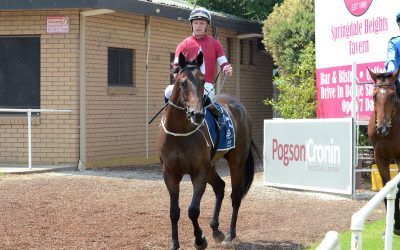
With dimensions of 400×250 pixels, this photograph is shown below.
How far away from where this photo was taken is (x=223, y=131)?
944 cm

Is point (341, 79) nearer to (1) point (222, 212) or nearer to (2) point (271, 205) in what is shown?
(2) point (271, 205)

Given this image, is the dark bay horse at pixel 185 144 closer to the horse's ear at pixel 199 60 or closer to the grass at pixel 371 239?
the horse's ear at pixel 199 60

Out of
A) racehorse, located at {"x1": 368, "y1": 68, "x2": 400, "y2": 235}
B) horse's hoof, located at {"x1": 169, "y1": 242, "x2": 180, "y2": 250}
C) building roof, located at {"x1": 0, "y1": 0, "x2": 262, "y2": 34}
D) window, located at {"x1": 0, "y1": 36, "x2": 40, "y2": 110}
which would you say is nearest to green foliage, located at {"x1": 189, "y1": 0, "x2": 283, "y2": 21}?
building roof, located at {"x1": 0, "y1": 0, "x2": 262, "y2": 34}

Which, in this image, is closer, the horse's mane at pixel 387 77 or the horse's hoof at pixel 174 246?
the horse's hoof at pixel 174 246

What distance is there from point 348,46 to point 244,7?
1226 cm

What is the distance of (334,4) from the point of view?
16.2 m

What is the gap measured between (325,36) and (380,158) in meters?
6.83

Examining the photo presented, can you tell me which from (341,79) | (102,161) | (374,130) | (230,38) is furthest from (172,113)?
(230,38)

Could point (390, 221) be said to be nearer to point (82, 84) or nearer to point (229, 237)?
point (229, 237)

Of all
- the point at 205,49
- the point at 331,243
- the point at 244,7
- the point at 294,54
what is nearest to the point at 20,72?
the point at 294,54

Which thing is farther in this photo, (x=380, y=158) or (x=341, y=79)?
(x=341, y=79)

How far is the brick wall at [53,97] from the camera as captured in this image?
17.4 m

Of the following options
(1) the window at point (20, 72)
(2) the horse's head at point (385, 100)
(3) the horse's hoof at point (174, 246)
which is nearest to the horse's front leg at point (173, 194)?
(3) the horse's hoof at point (174, 246)

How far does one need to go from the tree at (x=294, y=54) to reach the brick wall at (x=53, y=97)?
188 inches
